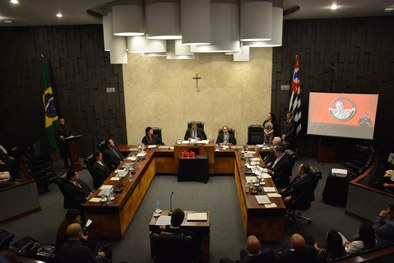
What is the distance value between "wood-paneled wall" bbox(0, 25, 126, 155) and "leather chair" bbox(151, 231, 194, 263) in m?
6.99

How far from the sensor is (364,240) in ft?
13.5

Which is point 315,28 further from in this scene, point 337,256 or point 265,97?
point 337,256

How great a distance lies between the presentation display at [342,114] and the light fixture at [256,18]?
581cm

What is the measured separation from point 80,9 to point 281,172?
5.50 metres

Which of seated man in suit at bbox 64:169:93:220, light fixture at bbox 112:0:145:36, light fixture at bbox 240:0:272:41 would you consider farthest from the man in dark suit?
light fixture at bbox 112:0:145:36

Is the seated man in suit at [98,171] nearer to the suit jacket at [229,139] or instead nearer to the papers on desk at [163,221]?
the papers on desk at [163,221]

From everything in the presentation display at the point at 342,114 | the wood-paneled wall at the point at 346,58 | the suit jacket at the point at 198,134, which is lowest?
the suit jacket at the point at 198,134

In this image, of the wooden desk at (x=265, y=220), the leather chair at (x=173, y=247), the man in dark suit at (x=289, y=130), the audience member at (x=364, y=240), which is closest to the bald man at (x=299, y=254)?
the audience member at (x=364, y=240)

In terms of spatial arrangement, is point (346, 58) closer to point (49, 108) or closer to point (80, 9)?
point (80, 9)

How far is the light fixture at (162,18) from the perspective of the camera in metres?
4.13

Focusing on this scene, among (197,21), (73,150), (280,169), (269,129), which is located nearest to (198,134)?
(269,129)

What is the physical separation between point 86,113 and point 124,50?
5610 millimetres

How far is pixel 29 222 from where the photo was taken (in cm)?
651

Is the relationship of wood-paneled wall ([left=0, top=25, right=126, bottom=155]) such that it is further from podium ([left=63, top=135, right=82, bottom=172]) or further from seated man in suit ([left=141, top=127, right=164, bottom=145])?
seated man in suit ([left=141, top=127, right=164, bottom=145])
